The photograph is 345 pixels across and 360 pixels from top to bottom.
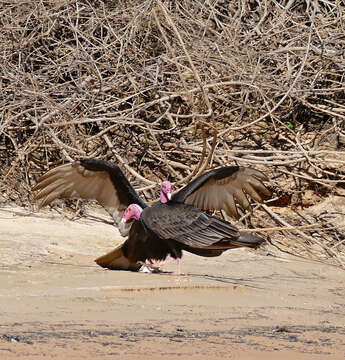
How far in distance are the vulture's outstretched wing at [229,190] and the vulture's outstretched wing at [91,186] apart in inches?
22.0

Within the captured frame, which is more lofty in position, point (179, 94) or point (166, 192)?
point (179, 94)

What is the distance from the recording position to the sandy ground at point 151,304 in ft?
16.1

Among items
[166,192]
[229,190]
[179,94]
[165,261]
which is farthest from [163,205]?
[179,94]

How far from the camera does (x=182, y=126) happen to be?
10.1m

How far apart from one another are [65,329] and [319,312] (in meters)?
2.12

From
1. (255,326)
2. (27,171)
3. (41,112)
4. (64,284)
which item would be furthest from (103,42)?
(255,326)

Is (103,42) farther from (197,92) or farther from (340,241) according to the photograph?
(340,241)

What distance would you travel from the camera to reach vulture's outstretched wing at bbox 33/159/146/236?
762cm

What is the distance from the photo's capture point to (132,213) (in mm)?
7367

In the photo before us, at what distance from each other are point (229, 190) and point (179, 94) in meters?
1.71

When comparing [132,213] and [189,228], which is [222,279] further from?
[132,213]

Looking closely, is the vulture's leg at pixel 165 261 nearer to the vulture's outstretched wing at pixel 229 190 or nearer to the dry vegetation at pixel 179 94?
the vulture's outstretched wing at pixel 229 190

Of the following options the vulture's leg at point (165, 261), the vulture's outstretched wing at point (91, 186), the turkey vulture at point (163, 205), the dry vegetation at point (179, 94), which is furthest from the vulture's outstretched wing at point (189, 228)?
the dry vegetation at point (179, 94)

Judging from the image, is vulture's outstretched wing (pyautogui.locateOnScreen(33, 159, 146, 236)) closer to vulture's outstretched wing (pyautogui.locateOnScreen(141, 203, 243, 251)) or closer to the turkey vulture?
the turkey vulture
